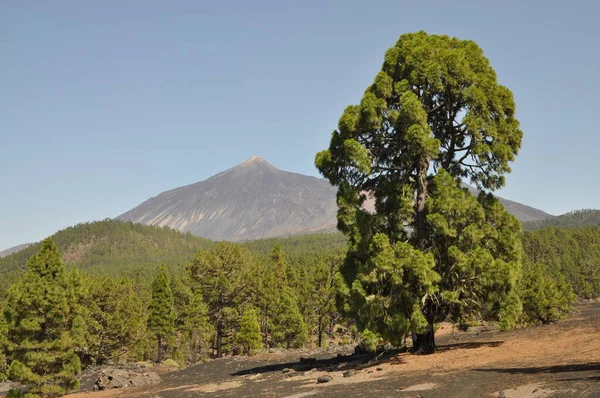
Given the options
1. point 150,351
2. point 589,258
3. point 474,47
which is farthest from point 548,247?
point 474,47

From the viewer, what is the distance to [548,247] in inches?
5404

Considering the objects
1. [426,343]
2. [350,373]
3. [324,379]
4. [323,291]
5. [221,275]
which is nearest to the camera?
[324,379]

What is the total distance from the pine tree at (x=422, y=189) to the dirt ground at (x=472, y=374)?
1.46 m

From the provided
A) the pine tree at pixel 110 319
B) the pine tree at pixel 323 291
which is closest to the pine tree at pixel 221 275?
the pine tree at pixel 110 319

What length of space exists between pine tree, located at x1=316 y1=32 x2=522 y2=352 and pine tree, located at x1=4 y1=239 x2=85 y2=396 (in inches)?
625

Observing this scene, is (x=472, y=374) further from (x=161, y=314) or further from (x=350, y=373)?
(x=161, y=314)

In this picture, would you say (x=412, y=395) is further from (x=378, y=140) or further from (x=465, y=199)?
(x=378, y=140)

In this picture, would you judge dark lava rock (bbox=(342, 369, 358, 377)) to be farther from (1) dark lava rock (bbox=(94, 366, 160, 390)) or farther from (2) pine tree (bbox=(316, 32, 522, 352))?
(1) dark lava rock (bbox=(94, 366, 160, 390))

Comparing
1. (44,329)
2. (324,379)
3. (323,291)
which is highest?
(44,329)

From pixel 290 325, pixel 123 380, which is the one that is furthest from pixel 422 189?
pixel 290 325

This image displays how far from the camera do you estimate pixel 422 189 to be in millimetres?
19656

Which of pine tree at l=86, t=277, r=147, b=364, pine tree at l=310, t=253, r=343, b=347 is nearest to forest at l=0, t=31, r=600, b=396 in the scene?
pine tree at l=86, t=277, r=147, b=364

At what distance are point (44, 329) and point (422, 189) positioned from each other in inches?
835

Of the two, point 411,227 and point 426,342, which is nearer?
point 426,342
